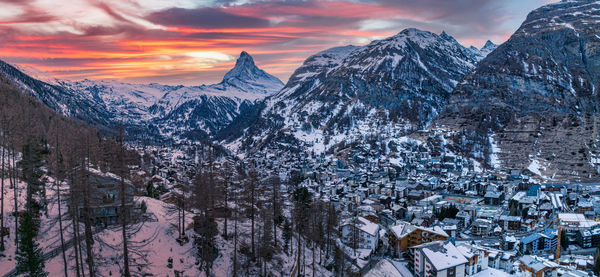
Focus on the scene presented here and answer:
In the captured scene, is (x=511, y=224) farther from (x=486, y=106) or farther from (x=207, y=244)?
(x=486, y=106)

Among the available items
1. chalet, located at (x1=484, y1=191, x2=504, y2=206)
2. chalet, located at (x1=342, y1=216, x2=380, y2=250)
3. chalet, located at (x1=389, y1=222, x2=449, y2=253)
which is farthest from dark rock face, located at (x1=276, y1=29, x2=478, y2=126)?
chalet, located at (x1=342, y1=216, x2=380, y2=250)

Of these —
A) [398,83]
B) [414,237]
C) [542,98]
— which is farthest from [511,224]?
[398,83]

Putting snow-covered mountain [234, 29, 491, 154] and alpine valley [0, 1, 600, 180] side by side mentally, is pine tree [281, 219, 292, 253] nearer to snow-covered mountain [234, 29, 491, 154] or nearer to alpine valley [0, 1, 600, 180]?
alpine valley [0, 1, 600, 180]

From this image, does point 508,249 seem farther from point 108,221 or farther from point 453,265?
point 108,221

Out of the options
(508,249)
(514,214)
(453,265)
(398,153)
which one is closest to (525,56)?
(398,153)

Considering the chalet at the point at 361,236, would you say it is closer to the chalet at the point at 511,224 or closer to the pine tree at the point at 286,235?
the pine tree at the point at 286,235

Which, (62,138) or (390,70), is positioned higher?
(390,70)

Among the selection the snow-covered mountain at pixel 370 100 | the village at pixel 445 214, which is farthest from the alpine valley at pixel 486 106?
the village at pixel 445 214
